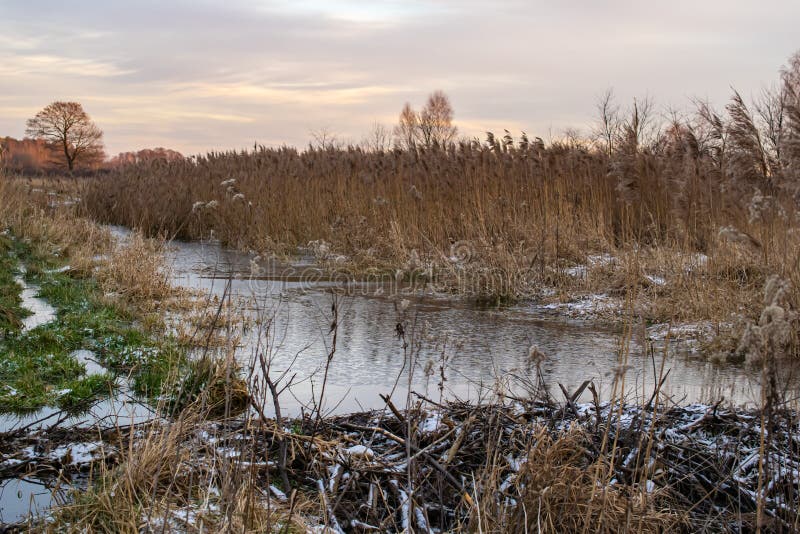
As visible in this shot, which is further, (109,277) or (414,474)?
(109,277)

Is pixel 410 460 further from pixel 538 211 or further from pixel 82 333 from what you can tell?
pixel 538 211

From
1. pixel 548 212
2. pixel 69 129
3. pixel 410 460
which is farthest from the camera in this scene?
pixel 69 129

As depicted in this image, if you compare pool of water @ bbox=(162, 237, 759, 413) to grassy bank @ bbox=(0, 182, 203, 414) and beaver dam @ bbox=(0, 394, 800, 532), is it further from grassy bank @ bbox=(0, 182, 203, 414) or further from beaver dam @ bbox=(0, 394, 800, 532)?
grassy bank @ bbox=(0, 182, 203, 414)

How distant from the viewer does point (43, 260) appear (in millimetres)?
9617

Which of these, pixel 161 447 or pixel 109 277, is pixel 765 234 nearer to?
pixel 161 447

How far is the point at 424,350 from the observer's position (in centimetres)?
536

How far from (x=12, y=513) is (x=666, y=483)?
245 cm

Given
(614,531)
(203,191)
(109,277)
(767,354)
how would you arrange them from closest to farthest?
(767,354)
(614,531)
(109,277)
(203,191)

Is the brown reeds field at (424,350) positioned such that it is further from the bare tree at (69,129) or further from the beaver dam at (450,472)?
the bare tree at (69,129)

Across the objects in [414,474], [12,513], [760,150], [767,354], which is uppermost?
[760,150]

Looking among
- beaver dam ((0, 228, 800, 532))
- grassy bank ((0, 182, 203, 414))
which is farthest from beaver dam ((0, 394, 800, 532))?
grassy bank ((0, 182, 203, 414))

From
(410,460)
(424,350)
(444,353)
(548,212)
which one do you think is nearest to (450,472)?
(410,460)

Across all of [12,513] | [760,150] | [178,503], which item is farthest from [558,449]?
[760,150]

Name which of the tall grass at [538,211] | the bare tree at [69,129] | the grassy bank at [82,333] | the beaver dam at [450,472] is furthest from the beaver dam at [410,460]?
the bare tree at [69,129]
